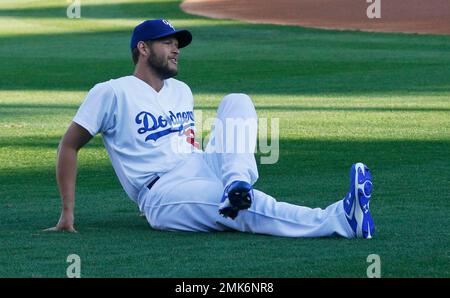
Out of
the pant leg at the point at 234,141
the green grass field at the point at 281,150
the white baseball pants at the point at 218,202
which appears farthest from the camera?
the white baseball pants at the point at 218,202

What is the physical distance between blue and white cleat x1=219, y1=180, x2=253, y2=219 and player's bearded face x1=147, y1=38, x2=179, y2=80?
4.11 feet

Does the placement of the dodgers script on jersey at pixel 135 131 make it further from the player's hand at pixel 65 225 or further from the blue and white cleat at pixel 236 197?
the blue and white cleat at pixel 236 197

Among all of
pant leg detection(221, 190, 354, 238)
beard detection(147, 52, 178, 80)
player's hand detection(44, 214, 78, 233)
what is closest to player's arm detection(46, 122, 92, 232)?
player's hand detection(44, 214, 78, 233)

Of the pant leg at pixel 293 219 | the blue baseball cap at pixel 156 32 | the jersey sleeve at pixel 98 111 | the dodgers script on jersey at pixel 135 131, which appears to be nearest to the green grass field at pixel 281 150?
the pant leg at pixel 293 219

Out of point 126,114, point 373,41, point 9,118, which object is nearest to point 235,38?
point 373,41

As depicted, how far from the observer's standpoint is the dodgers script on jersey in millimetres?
8289

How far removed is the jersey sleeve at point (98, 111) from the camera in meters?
8.18

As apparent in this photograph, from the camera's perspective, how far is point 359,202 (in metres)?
7.53

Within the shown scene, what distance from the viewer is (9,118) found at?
17.3 metres

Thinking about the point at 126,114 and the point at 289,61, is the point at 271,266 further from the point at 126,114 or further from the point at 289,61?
the point at 289,61

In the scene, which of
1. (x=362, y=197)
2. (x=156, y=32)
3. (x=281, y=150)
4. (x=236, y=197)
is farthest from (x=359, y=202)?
(x=281, y=150)

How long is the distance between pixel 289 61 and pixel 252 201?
20181mm

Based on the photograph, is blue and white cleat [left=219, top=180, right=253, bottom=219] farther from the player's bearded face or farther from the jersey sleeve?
the player's bearded face

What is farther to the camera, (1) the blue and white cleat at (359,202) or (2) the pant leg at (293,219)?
(2) the pant leg at (293,219)
